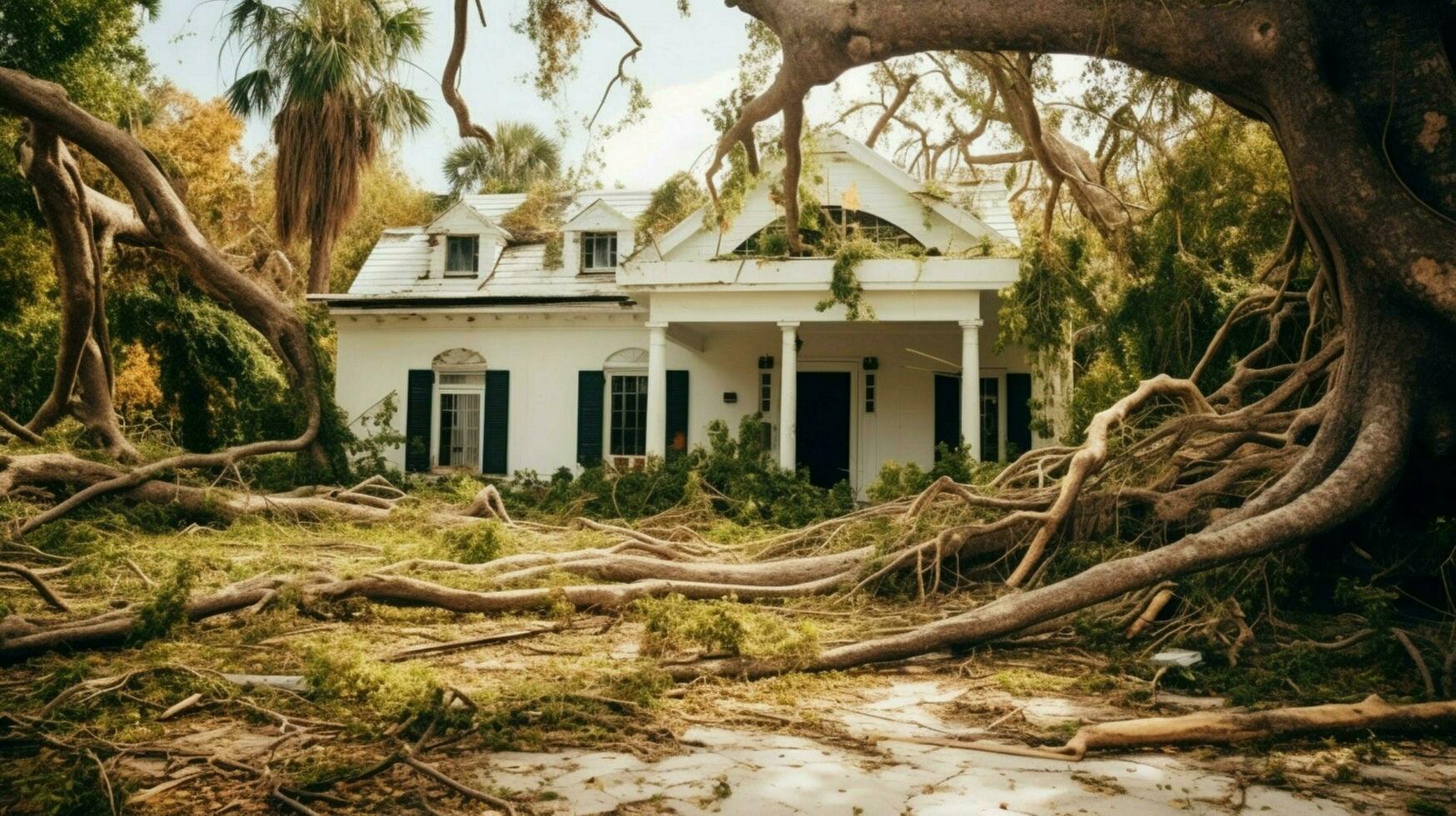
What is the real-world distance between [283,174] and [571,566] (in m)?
17.9

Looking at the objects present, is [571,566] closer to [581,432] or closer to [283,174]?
[581,432]

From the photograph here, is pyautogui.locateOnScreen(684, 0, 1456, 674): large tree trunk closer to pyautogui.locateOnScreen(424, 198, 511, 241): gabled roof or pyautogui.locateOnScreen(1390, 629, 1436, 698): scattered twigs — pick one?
pyautogui.locateOnScreen(1390, 629, 1436, 698): scattered twigs

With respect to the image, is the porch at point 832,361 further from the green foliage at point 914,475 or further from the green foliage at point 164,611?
the green foliage at point 164,611

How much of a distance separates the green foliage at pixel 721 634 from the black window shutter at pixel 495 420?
1298 centimetres

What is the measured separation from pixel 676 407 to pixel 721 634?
1291 centimetres

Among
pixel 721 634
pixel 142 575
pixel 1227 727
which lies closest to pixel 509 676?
pixel 721 634

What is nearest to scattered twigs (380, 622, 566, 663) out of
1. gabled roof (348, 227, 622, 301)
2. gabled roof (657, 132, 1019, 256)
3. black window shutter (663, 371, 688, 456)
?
gabled roof (657, 132, 1019, 256)

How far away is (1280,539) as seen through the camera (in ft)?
18.0

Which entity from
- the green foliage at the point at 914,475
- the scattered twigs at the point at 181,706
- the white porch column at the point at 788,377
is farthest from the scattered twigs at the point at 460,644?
the white porch column at the point at 788,377

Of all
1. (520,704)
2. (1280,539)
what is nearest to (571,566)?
(520,704)

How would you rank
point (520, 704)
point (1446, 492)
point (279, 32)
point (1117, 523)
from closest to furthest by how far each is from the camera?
point (520, 704), point (1446, 492), point (1117, 523), point (279, 32)

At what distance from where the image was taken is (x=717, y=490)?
14.0 meters

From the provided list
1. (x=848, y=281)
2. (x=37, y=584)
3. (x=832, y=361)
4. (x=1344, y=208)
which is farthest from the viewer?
(x=832, y=361)

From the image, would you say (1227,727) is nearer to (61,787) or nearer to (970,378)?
(61,787)
